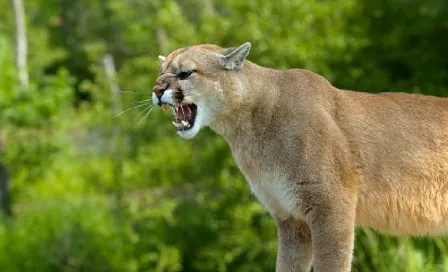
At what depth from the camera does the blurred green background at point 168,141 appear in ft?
47.4

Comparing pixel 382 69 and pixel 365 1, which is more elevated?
pixel 365 1

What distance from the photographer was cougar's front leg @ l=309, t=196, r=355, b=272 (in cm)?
502

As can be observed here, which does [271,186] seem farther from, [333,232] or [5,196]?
[5,196]

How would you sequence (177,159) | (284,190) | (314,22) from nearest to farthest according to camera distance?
(284,190)
(314,22)
(177,159)

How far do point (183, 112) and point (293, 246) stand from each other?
1113 mm

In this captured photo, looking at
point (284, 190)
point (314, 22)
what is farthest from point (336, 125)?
point (314, 22)

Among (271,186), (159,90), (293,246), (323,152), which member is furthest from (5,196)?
(323,152)

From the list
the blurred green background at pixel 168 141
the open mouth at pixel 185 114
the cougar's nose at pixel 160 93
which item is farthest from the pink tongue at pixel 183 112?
the blurred green background at pixel 168 141

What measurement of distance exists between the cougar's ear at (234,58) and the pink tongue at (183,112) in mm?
355

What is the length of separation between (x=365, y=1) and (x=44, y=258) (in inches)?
305

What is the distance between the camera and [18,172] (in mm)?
17984

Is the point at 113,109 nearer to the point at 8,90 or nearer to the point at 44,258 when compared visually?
the point at 8,90

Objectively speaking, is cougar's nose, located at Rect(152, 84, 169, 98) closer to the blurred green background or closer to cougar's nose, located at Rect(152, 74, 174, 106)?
cougar's nose, located at Rect(152, 74, 174, 106)

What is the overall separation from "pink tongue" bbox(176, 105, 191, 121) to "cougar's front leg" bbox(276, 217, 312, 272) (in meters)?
0.90
